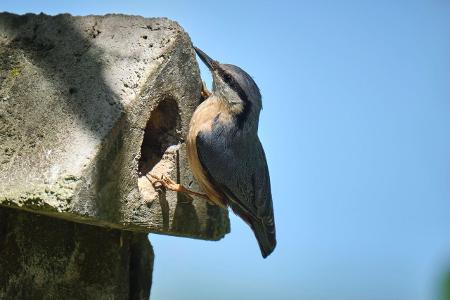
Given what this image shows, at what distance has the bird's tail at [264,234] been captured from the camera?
15.7 feet

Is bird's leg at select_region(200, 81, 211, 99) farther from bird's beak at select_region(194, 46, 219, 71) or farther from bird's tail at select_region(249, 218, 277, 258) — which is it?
bird's tail at select_region(249, 218, 277, 258)

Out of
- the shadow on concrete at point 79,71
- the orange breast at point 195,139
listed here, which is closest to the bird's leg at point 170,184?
the orange breast at point 195,139

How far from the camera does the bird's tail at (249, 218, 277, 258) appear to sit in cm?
480

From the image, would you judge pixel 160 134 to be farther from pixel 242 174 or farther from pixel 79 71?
pixel 79 71

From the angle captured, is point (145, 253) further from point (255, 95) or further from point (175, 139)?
point (255, 95)

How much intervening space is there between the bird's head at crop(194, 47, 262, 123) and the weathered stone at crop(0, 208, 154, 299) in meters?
1.11

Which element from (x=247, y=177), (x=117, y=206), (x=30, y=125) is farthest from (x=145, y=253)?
(x=30, y=125)

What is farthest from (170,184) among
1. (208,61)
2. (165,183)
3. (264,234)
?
(208,61)

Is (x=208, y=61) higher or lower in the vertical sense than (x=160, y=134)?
higher

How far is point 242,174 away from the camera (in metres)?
4.59

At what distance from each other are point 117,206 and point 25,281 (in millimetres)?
824

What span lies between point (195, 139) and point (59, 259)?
3.34 ft

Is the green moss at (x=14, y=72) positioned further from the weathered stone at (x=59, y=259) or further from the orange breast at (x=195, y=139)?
the orange breast at (x=195, y=139)

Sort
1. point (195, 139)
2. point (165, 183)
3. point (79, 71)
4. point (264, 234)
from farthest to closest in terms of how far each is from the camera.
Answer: point (264, 234), point (195, 139), point (165, 183), point (79, 71)
